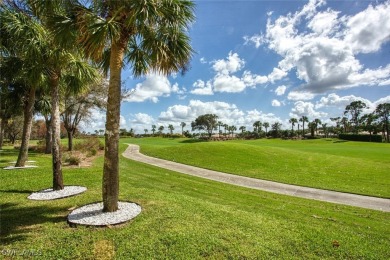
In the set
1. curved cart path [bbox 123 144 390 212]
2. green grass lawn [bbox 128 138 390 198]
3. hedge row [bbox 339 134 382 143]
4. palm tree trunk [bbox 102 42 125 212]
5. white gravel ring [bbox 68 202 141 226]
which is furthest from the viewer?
hedge row [bbox 339 134 382 143]

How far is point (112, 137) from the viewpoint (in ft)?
20.1

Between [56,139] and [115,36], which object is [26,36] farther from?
[115,36]

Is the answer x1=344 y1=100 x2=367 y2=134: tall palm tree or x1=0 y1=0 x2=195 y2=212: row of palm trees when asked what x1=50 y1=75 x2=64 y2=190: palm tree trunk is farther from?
x1=344 y1=100 x2=367 y2=134: tall palm tree

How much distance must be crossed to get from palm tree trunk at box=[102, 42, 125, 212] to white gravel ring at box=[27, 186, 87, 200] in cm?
274

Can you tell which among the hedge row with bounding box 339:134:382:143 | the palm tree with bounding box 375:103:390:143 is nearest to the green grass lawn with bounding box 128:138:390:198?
the hedge row with bounding box 339:134:382:143

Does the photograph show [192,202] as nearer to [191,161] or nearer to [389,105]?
[191,161]

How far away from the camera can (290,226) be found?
6305mm

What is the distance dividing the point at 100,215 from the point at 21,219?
193cm

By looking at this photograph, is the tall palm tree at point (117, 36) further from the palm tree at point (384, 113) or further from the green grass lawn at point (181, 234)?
the palm tree at point (384, 113)

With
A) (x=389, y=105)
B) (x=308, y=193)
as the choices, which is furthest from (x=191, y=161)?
(x=389, y=105)

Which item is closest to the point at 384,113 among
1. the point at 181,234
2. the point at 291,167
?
the point at 291,167

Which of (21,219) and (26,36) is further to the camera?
(26,36)

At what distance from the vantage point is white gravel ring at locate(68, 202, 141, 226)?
18.7ft

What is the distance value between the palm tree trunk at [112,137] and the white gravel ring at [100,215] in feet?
0.79
